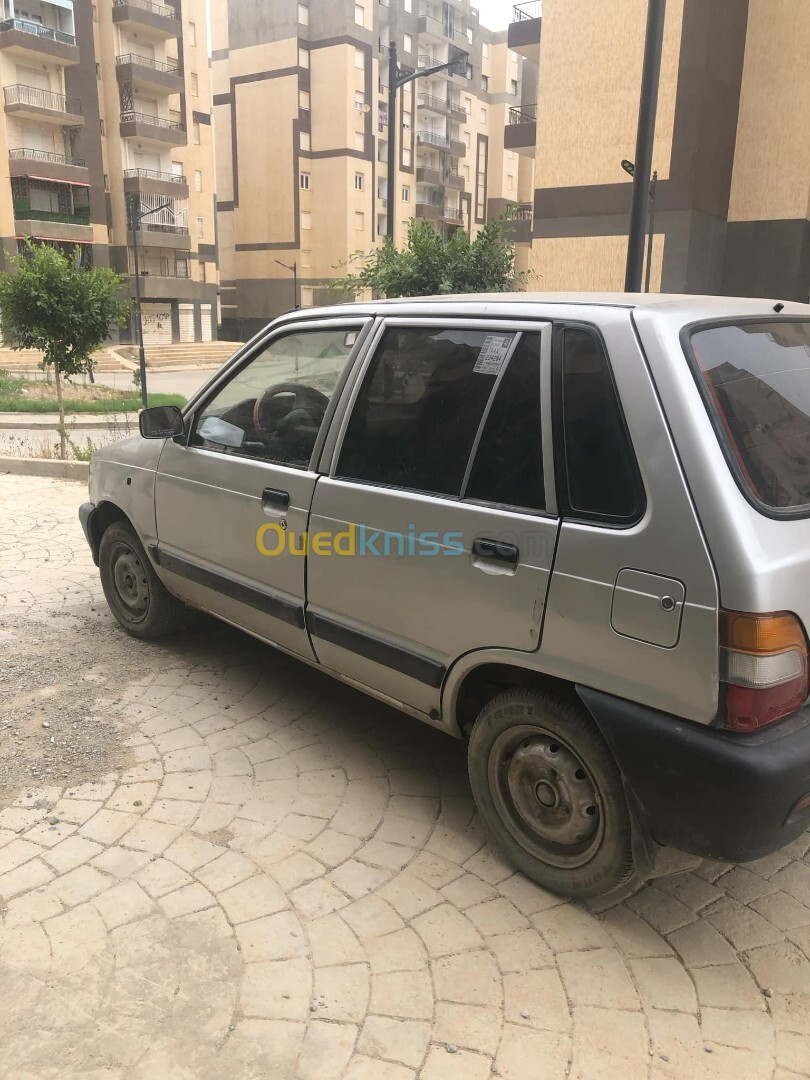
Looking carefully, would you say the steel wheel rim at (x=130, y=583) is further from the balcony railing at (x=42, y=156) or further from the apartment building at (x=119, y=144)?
the balcony railing at (x=42, y=156)

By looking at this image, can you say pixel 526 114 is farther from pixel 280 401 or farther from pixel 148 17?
pixel 280 401

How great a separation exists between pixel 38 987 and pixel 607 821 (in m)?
1.76

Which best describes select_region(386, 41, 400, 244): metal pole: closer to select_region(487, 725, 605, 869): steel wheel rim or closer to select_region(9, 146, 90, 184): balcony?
select_region(487, 725, 605, 869): steel wheel rim

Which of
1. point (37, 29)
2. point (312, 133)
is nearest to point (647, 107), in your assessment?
point (37, 29)

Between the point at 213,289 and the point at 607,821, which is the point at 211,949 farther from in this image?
the point at 213,289

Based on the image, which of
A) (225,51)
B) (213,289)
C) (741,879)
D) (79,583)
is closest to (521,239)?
(213,289)

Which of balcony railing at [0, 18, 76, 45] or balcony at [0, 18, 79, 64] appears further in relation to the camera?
balcony railing at [0, 18, 76, 45]

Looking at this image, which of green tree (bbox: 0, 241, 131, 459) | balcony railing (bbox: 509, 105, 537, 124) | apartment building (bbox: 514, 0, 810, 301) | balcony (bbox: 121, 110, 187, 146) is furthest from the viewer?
balcony (bbox: 121, 110, 187, 146)

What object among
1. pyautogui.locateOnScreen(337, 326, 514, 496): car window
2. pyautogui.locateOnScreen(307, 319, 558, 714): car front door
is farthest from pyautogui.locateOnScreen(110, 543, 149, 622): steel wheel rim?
pyautogui.locateOnScreen(337, 326, 514, 496): car window

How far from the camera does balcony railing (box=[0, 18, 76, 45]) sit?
135 ft

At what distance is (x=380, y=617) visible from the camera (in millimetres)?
3189

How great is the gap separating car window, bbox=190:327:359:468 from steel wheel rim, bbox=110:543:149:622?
106 cm

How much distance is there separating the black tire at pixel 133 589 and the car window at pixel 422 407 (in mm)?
1915

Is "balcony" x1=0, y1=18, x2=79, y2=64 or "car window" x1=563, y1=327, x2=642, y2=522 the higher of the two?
"balcony" x1=0, y1=18, x2=79, y2=64
